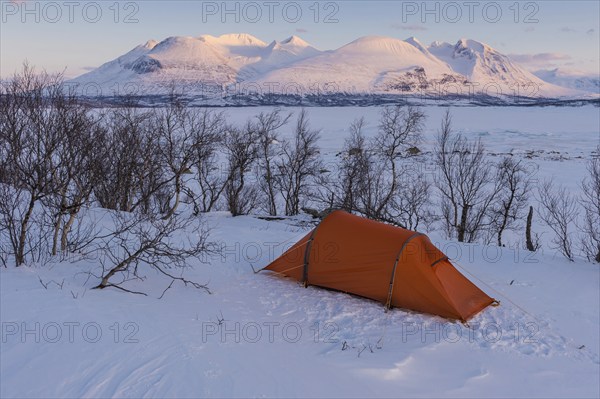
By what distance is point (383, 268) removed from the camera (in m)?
9.88

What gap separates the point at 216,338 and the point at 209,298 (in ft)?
7.20

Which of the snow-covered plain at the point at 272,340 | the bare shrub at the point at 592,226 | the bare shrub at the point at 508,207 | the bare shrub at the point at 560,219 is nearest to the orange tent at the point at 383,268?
the snow-covered plain at the point at 272,340

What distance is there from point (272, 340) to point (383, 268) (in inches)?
135

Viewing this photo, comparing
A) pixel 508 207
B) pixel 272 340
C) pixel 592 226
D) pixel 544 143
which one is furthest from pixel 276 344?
pixel 544 143

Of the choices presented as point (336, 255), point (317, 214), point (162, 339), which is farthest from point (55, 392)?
point (317, 214)

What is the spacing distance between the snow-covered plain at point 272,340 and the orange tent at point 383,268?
0.33m

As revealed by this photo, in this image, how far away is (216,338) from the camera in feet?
23.0

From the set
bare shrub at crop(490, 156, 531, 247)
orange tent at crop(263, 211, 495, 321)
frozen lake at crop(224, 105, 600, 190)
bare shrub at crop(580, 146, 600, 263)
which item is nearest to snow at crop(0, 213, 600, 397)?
orange tent at crop(263, 211, 495, 321)

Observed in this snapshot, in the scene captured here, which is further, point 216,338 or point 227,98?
point 227,98

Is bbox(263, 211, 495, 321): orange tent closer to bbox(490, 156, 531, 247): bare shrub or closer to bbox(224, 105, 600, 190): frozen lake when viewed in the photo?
bbox(490, 156, 531, 247): bare shrub

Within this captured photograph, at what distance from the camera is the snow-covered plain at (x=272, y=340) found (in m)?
5.61

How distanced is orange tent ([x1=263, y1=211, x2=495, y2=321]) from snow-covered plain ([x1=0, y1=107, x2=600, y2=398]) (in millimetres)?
333

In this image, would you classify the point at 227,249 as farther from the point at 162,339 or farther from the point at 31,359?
the point at 31,359

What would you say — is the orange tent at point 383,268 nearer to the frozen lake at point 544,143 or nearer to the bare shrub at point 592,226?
the bare shrub at point 592,226
